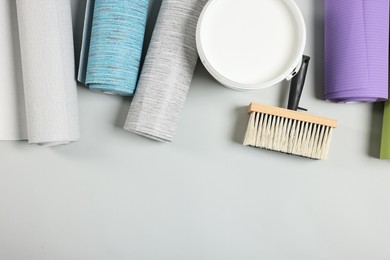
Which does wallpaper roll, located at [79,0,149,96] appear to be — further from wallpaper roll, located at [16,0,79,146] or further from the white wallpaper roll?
the white wallpaper roll

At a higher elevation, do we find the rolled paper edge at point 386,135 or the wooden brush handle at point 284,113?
the wooden brush handle at point 284,113

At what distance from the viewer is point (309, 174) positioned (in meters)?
0.76

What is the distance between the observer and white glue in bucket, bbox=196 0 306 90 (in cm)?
66

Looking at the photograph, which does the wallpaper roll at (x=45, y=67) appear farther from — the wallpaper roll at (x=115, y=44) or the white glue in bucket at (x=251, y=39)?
the white glue in bucket at (x=251, y=39)


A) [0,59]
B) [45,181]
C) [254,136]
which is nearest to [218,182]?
[254,136]

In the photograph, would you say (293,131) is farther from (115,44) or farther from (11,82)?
(11,82)

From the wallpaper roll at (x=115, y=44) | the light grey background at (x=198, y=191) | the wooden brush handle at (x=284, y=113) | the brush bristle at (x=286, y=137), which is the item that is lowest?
the light grey background at (x=198, y=191)

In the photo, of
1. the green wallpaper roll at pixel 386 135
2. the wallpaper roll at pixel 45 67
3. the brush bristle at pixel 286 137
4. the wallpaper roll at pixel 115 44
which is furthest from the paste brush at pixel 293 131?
the wallpaper roll at pixel 45 67

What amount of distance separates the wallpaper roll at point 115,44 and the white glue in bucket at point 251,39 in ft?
0.41

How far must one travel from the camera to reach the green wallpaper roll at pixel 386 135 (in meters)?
0.73

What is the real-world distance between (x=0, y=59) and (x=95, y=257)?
0.45 m

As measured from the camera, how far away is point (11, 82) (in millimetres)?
722

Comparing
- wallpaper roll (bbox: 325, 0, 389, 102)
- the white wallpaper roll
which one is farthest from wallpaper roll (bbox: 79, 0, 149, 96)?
wallpaper roll (bbox: 325, 0, 389, 102)

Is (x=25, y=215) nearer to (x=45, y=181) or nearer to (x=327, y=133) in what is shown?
(x=45, y=181)
